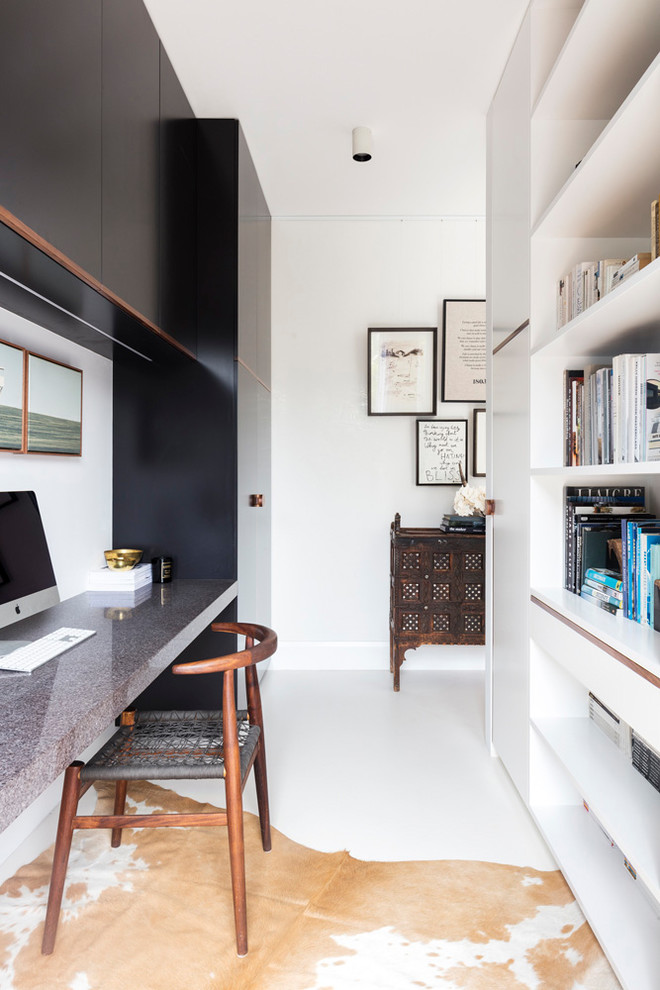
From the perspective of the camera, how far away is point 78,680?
53.5 inches

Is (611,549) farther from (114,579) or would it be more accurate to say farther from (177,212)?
(177,212)

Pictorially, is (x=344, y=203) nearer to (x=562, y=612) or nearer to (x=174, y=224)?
(x=174, y=224)

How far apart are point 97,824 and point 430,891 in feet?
2.96

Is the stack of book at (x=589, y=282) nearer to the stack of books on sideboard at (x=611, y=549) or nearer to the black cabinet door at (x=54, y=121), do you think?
the stack of books on sideboard at (x=611, y=549)

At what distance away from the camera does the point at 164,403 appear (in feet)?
8.62

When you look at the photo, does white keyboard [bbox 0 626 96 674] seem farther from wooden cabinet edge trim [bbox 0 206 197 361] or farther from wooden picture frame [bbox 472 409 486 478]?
wooden picture frame [bbox 472 409 486 478]

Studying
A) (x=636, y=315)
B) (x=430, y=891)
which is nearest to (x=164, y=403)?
(x=636, y=315)

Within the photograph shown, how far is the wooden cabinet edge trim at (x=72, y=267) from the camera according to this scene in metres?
1.23

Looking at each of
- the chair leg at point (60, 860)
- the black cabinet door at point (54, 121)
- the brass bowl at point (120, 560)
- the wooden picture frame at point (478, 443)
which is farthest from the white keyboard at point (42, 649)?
the wooden picture frame at point (478, 443)

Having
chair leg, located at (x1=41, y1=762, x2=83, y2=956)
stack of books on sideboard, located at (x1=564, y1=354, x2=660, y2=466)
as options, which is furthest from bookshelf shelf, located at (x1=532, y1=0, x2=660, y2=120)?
chair leg, located at (x1=41, y1=762, x2=83, y2=956)

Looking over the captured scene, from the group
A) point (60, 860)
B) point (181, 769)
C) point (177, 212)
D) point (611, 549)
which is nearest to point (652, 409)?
point (611, 549)

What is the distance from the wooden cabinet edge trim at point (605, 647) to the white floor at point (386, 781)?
2.42ft

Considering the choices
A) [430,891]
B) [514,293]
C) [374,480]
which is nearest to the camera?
[430,891]

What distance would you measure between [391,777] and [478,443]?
2015 millimetres
